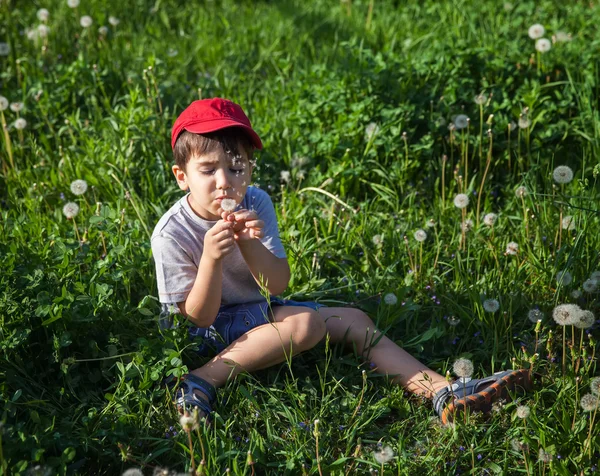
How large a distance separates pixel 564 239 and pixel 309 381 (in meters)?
1.24

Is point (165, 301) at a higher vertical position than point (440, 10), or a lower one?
lower

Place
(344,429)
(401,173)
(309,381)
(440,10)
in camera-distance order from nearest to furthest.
Result: 1. (344,429)
2. (309,381)
3. (401,173)
4. (440,10)

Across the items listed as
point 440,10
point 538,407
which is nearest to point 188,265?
point 538,407

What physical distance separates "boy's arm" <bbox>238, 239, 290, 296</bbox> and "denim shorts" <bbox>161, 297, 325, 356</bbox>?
5.0 inches

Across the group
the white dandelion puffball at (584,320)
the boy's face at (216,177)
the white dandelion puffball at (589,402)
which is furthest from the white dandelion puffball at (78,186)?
the white dandelion puffball at (589,402)

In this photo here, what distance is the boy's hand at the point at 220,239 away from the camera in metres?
2.40

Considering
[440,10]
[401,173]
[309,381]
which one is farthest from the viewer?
[440,10]

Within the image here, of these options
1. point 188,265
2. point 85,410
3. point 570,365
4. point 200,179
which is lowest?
point 85,410

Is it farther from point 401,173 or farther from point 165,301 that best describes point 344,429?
point 401,173

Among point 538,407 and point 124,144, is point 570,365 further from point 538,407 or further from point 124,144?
point 124,144

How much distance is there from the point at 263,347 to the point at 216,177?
59 centimetres

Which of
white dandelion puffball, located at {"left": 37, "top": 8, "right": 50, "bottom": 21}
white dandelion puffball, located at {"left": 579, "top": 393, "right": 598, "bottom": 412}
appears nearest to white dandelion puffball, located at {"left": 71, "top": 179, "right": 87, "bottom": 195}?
white dandelion puffball, located at {"left": 37, "top": 8, "right": 50, "bottom": 21}

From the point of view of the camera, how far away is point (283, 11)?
5242 millimetres

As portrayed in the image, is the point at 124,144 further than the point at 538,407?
Yes
